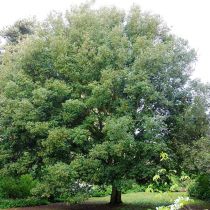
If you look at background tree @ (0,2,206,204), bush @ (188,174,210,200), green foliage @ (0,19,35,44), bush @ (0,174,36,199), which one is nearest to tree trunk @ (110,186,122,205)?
background tree @ (0,2,206,204)

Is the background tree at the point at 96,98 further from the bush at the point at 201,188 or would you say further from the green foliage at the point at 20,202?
the bush at the point at 201,188

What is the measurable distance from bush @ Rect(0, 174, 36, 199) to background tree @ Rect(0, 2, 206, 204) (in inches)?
184

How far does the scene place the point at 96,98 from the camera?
16.5 metres

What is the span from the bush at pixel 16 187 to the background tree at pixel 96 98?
4669 mm

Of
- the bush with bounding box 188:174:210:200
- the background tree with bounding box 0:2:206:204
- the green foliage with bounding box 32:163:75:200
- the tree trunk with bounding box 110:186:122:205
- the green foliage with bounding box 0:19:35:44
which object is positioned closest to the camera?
the green foliage with bounding box 32:163:75:200

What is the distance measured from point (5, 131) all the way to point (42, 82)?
2.87 m

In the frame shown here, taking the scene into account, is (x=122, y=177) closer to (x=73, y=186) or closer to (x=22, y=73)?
(x=73, y=186)

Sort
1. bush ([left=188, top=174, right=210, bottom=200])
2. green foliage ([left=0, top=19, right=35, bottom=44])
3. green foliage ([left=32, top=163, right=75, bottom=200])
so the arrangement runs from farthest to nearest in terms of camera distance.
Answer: green foliage ([left=0, top=19, right=35, bottom=44]) → bush ([left=188, top=174, right=210, bottom=200]) → green foliage ([left=32, top=163, right=75, bottom=200])

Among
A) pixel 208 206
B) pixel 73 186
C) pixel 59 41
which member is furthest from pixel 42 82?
pixel 208 206

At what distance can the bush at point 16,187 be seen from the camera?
2203 cm

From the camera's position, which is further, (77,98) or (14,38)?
(14,38)

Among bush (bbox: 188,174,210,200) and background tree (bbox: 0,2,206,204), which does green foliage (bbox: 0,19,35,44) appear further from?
bush (bbox: 188,174,210,200)

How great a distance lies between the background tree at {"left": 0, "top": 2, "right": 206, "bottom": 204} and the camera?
53.2 ft

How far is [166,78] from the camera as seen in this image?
17.4m
